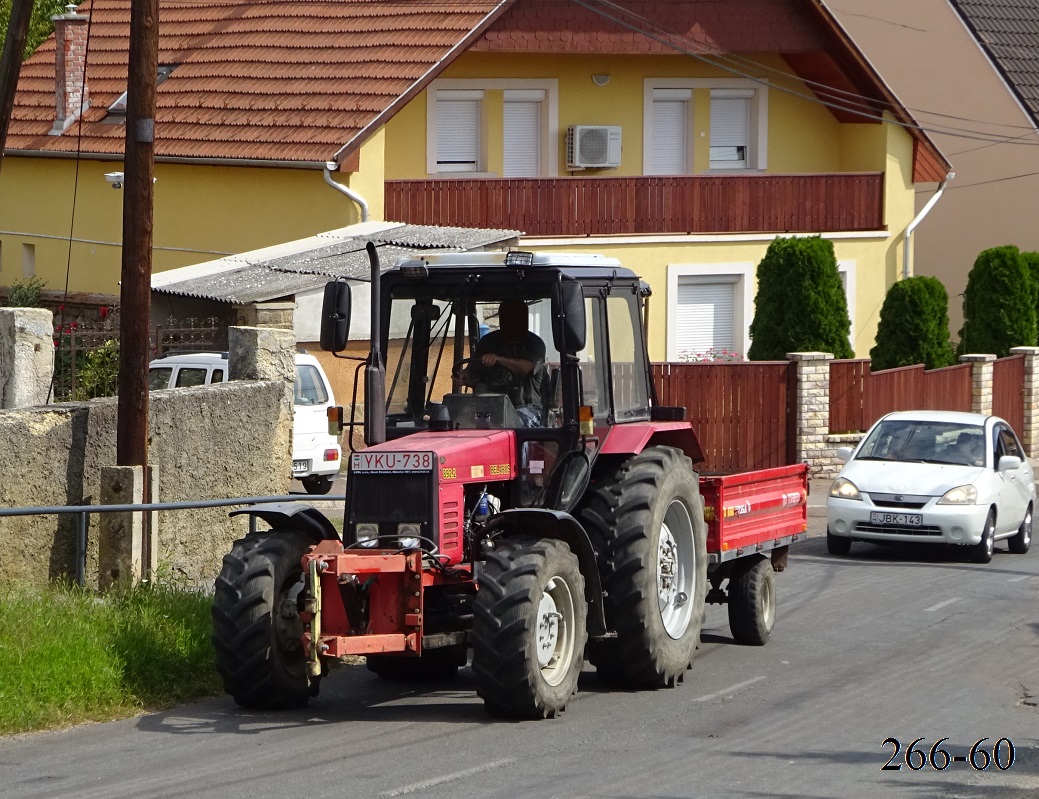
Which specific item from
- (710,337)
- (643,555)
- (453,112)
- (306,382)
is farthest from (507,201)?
(643,555)

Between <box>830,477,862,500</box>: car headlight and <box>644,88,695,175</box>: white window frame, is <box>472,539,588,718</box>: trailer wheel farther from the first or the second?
<box>644,88,695,175</box>: white window frame

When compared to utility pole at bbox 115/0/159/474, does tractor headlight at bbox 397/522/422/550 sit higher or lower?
lower

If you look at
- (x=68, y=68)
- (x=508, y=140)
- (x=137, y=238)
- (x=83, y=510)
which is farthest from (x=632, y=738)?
(x=68, y=68)

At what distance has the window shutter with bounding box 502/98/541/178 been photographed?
3169cm

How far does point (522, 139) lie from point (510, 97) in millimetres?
795

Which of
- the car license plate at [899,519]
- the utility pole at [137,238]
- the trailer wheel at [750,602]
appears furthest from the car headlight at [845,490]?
the utility pole at [137,238]

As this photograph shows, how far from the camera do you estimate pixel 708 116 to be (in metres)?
33.1

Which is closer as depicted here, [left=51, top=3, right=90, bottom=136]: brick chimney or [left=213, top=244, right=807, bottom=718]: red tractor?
[left=213, top=244, right=807, bottom=718]: red tractor

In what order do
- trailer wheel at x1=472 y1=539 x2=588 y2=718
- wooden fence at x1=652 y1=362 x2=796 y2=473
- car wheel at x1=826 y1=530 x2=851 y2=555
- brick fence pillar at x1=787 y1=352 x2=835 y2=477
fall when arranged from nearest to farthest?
trailer wheel at x1=472 y1=539 x2=588 y2=718 → car wheel at x1=826 y1=530 x2=851 y2=555 → brick fence pillar at x1=787 y1=352 x2=835 y2=477 → wooden fence at x1=652 y1=362 x2=796 y2=473

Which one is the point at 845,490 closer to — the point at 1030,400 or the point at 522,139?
the point at 1030,400

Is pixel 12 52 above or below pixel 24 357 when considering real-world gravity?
above

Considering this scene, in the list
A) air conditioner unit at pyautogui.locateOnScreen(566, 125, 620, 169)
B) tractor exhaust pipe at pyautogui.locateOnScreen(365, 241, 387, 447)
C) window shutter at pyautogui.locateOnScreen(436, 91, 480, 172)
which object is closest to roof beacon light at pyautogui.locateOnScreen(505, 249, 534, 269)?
tractor exhaust pipe at pyautogui.locateOnScreen(365, 241, 387, 447)

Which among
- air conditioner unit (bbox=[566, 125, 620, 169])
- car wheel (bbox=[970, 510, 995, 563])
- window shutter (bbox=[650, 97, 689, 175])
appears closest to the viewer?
car wheel (bbox=[970, 510, 995, 563])

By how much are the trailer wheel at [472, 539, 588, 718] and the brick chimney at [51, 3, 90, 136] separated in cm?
2404
